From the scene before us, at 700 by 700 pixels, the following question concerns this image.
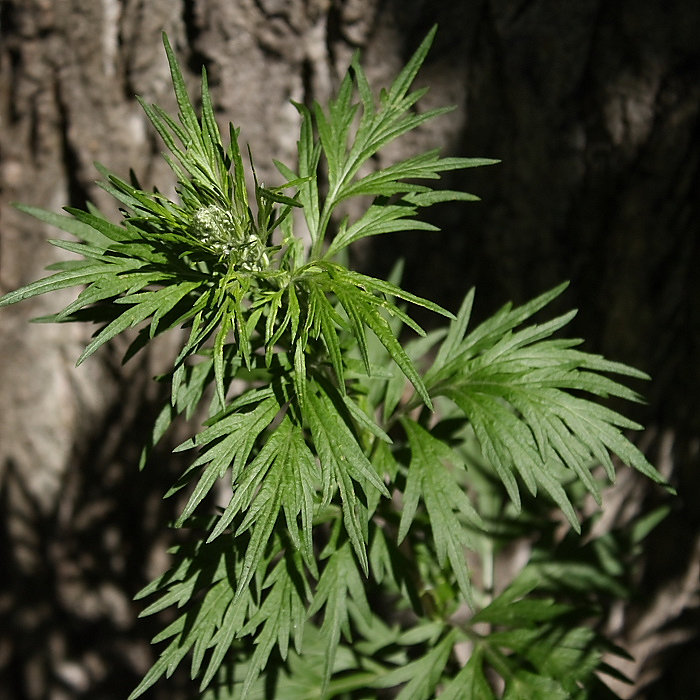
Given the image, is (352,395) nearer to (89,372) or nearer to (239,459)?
(239,459)

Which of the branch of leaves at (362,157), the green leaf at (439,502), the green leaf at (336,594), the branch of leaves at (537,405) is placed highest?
the branch of leaves at (362,157)

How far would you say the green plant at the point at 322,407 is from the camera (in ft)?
3.91

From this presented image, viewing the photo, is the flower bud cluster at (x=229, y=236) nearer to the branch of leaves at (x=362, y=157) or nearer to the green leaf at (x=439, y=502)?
the branch of leaves at (x=362, y=157)

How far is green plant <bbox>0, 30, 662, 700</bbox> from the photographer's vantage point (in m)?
1.19

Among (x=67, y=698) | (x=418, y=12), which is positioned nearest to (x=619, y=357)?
(x=418, y=12)

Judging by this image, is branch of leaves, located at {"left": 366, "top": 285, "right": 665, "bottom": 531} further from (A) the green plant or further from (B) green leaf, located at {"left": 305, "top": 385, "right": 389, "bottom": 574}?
(B) green leaf, located at {"left": 305, "top": 385, "right": 389, "bottom": 574}

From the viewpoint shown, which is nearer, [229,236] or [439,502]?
[229,236]

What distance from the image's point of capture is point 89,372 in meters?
2.46

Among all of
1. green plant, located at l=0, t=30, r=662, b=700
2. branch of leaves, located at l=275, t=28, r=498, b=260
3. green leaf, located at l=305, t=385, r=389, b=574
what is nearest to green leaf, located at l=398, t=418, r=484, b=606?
green plant, located at l=0, t=30, r=662, b=700

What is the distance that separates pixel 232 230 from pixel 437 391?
59cm

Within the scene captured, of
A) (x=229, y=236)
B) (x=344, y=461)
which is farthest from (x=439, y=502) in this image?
(x=229, y=236)

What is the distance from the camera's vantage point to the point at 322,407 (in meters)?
1.27

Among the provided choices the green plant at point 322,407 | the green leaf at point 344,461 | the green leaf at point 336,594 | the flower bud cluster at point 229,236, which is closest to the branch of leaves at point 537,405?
the green plant at point 322,407

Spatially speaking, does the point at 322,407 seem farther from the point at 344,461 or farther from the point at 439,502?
the point at 439,502
